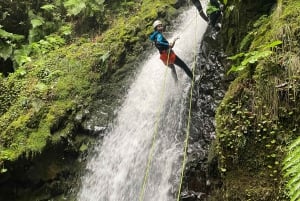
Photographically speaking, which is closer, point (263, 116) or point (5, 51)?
point (263, 116)

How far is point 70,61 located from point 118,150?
3.69 m

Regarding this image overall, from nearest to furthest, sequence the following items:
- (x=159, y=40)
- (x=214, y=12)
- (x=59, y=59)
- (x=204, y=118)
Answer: (x=204, y=118) → (x=159, y=40) → (x=214, y=12) → (x=59, y=59)

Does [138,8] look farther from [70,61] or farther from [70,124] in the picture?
[70,124]

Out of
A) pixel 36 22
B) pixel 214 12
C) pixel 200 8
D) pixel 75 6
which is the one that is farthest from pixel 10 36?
pixel 214 12

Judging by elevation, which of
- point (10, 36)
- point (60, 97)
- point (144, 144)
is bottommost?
point (144, 144)

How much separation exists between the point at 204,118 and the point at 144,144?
150 cm

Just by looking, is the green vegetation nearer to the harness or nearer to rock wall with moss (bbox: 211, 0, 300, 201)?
the harness

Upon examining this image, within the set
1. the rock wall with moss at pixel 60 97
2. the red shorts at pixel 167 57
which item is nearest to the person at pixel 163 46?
the red shorts at pixel 167 57

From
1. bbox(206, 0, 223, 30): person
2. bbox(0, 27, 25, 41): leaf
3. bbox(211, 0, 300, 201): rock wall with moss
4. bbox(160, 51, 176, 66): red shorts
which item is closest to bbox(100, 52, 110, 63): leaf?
bbox(160, 51, 176, 66): red shorts

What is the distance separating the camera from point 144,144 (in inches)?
301

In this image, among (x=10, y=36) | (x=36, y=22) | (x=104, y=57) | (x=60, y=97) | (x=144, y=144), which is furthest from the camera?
(x=36, y=22)

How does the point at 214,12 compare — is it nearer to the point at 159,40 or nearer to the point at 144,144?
the point at 159,40

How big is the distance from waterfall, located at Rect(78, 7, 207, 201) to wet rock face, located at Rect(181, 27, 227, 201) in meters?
0.40

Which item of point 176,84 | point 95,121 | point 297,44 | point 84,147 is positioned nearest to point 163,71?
point 176,84
